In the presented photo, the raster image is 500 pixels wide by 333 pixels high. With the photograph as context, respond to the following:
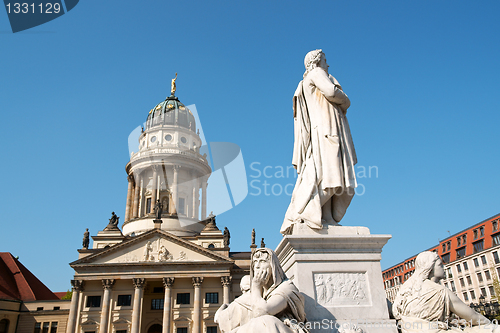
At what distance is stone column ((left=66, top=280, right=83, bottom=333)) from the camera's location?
41.2 meters

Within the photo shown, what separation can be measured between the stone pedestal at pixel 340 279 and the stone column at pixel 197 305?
41.5 metres

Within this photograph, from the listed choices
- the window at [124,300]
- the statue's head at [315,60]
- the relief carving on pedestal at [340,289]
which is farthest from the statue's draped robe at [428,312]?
the window at [124,300]

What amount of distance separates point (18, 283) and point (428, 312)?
2455 inches

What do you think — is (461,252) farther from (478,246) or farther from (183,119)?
(183,119)

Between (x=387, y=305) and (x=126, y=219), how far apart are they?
56.0 metres

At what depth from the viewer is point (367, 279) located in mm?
3750

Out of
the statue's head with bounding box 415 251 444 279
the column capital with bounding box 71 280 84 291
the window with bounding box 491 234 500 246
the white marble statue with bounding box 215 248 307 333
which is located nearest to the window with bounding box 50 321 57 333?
the column capital with bounding box 71 280 84 291

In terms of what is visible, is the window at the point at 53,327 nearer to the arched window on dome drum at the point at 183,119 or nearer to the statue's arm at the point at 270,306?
the arched window on dome drum at the point at 183,119

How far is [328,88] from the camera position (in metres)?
4.54

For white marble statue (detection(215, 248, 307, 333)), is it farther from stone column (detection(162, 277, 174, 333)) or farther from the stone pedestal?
stone column (detection(162, 277, 174, 333))

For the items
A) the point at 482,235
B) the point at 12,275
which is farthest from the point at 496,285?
the point at 12,275

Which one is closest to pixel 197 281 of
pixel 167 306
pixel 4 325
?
pixel 167 306

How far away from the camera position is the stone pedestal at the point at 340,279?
3572mm

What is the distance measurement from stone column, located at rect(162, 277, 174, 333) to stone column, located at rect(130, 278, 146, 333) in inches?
104
